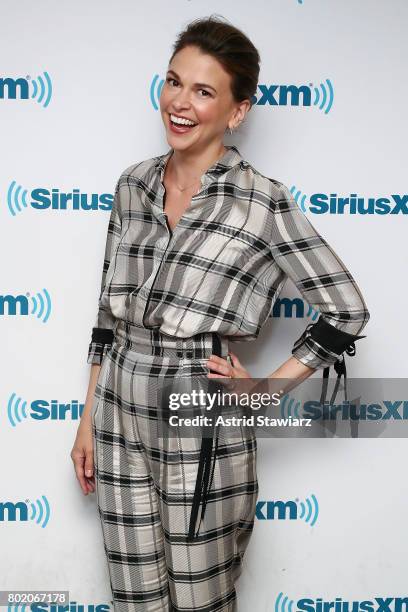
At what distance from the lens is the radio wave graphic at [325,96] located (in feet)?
5.45

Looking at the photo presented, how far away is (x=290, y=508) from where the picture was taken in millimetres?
1824

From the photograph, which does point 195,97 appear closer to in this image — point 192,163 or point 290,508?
point 192,163

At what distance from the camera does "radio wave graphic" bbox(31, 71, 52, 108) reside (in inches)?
65.0

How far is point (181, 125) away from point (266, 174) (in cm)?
42

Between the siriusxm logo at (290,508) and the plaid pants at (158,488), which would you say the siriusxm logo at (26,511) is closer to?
the plaid pants at (158,488)

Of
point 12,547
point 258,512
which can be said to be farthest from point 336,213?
point 12,547

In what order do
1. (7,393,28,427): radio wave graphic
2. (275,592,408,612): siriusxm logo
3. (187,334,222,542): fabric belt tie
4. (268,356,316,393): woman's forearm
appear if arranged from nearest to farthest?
(187,334,222,542): fabric belt tie < (268,356,316,393): woman's forearm < (7,393,28,427): radio wave graphic < (275,592,408,612): siriusxm logo

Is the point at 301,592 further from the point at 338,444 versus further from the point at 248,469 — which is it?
the point at 248,469

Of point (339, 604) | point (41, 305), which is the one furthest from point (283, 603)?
point (41, 305)

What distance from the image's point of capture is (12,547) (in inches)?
71.6

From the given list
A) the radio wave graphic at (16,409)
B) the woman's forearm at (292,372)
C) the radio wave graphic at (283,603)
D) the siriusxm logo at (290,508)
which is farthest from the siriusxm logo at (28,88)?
the radio wave graphic at (283,603)

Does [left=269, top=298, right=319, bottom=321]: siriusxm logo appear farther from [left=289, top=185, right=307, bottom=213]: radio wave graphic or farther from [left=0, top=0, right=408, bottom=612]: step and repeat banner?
[left=289, top=185, right=307, bottom=213]: radio wave graphic

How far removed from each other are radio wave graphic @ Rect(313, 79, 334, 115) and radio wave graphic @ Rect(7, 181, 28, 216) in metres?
0.76

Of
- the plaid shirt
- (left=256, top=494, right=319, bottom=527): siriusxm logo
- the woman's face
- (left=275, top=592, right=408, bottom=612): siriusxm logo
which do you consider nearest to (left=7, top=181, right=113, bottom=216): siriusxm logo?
the plaid shirt
